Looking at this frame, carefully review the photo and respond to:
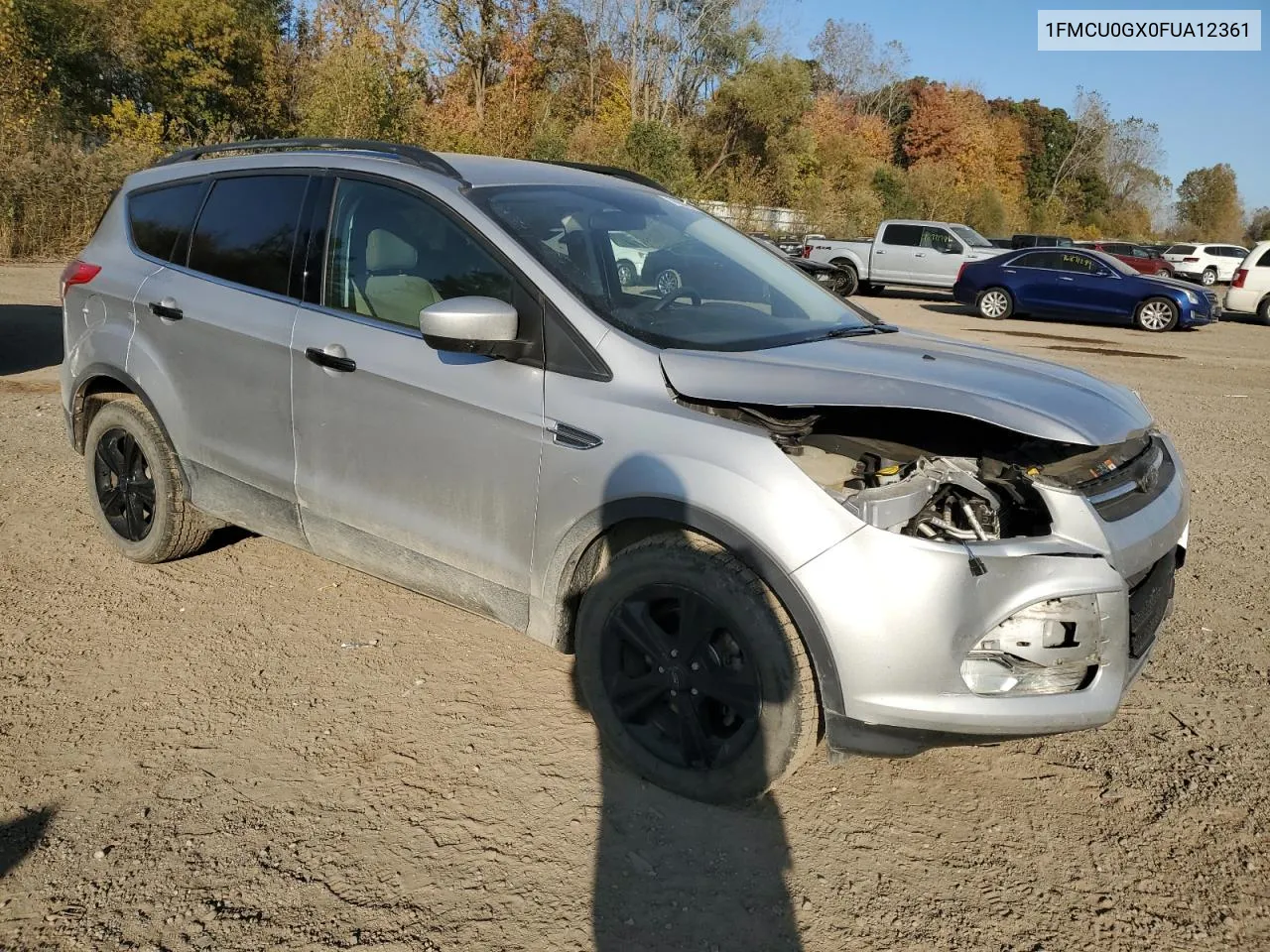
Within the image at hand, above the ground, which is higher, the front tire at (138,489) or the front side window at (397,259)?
the front side window at (397,259)

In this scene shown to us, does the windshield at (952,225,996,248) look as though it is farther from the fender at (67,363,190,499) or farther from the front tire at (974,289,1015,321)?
the fender at (67,363,190,499)

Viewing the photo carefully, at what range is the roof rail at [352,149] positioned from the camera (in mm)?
3553

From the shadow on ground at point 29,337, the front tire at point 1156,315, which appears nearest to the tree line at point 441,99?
the shadow on ground at point 29,337

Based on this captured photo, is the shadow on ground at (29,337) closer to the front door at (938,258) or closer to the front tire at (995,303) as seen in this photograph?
the front tire at (995,303)

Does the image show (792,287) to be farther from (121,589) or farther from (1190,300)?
(1190,300)

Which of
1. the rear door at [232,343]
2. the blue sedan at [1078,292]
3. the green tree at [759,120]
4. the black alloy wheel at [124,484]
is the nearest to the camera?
the rear door at [232,343]

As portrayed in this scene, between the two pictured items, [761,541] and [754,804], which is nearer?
[761,541]

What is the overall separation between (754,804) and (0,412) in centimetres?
701

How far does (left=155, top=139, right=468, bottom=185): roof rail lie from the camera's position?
11.7ft

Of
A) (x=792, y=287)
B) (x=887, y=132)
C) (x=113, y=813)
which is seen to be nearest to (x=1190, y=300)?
(x=792, y=287)

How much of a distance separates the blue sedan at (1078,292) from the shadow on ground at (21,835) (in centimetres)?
1901

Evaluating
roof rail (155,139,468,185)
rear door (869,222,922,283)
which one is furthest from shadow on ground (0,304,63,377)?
rear door (869,222,922,283)

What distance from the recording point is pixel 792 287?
401 cm

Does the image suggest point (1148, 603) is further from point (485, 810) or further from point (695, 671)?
point (485, 810)
